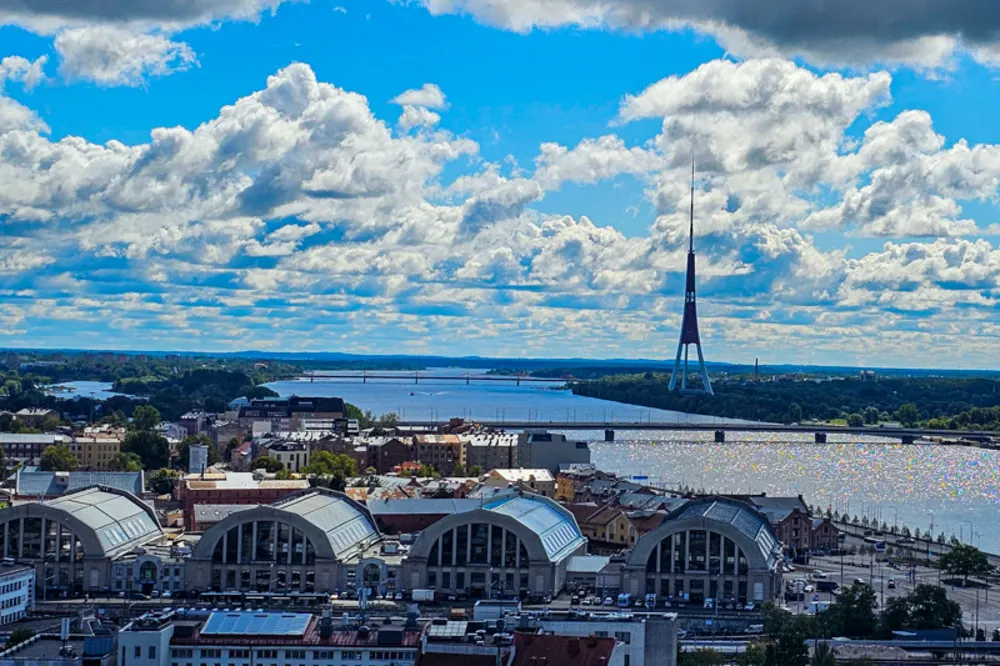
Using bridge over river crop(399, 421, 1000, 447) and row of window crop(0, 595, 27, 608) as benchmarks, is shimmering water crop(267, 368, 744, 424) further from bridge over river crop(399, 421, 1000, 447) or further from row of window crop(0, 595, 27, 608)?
row of window crop(0, 595, 27, 608)

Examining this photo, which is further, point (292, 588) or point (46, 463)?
point (46, 463)

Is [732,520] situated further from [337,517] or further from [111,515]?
[111,515]

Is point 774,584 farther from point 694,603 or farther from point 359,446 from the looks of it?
point 359,446

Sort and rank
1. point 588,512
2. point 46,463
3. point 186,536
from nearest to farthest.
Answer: point 186,536
point 588,512
point 46,463

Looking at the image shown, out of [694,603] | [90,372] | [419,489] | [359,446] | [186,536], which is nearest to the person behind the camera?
[694,603]

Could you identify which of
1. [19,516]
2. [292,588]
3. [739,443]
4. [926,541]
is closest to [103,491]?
[19,516]

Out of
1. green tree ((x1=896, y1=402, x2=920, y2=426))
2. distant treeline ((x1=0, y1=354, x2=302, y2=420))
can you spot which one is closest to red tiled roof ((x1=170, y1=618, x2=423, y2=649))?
distant treeline ((x1=0, y1=354, x2=302, y2=420))

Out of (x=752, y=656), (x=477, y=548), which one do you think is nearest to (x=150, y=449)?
(x=477, y=548)

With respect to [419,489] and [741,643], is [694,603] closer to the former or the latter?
[741,643]
